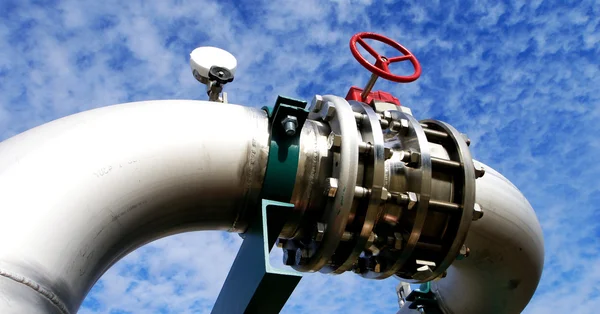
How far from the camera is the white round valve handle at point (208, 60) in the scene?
266 cm

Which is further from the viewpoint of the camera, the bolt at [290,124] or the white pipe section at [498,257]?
the white pipe section at [498,257]

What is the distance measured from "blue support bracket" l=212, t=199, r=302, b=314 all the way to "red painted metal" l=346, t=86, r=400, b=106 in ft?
2.73

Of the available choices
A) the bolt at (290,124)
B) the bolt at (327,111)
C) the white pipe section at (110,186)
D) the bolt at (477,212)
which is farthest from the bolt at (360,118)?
the bolt at (477,212)

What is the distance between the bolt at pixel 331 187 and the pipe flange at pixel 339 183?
0.05ft

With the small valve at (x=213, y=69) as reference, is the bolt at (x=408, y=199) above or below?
below

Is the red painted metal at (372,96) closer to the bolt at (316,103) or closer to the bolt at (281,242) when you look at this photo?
the bolt at (316,103)

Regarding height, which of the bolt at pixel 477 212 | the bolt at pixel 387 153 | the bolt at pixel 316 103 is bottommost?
the bolt at pixel 477 212

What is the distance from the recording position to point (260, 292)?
2.03m

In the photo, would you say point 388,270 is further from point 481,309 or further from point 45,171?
point 45,171

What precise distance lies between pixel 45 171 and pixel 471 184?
172 cm

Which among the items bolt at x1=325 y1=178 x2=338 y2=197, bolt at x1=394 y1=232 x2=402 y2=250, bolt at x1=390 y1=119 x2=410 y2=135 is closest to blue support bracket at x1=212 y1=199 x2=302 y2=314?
bolt at x1=325 y1=178 x2=338 y2=197

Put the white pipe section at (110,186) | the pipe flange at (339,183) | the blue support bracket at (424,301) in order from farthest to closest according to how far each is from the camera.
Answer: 1. the blue support bracket at (424,301)
2. the pipe flange at (339,183)
3. the white pipe section at (110,186)

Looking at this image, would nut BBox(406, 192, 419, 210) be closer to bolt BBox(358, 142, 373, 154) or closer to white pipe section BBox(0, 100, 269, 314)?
bolt BBox(358, 142, 373, 154)

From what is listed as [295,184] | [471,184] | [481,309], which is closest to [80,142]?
[295,184]
